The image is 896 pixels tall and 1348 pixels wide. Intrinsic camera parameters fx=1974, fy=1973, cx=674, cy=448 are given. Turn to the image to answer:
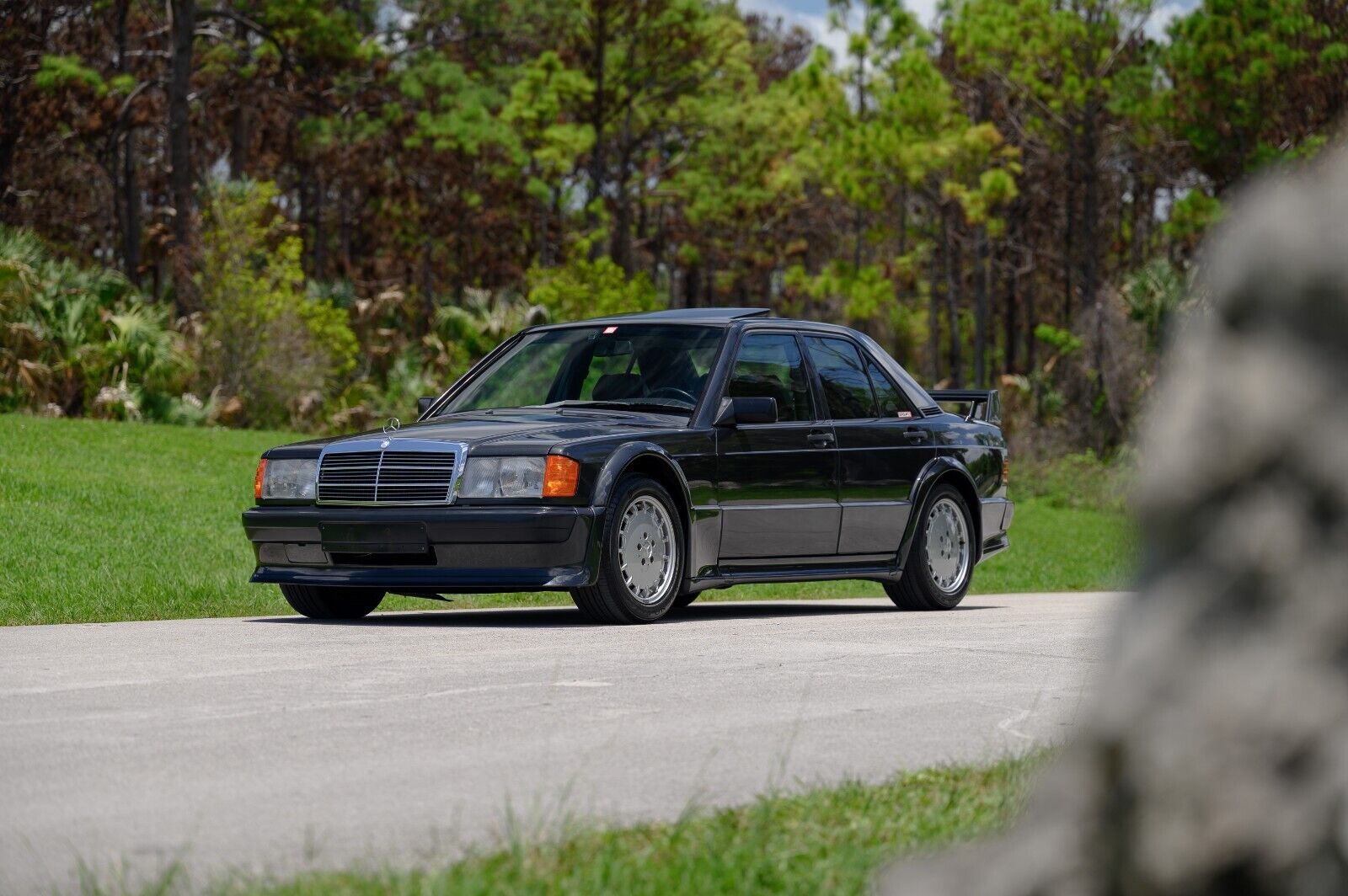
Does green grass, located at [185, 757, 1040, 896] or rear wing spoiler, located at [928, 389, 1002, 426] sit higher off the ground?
rear wing spoiler, located at [928, 389, 1002, 426]

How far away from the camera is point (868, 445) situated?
12.5m

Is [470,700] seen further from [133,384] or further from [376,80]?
[376,80]

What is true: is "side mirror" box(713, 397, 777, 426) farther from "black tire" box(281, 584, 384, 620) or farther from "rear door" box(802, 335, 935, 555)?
"black tire" box(281, 584, 384, 620)

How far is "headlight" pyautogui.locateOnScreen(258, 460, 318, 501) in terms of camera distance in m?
10.9

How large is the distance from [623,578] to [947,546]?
332 centimetres

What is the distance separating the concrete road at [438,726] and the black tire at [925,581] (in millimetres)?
2340

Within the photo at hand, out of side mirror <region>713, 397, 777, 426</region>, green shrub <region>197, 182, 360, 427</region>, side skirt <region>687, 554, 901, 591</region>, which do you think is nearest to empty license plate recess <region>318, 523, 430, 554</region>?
side skirt <region>687, 554, 901, 591</region>

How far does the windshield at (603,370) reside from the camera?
11.7 metres

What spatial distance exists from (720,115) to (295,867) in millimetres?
46735

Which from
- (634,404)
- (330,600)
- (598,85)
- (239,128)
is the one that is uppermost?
(598,85)

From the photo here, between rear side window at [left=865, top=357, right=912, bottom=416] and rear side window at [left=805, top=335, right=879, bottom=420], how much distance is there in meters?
0.07

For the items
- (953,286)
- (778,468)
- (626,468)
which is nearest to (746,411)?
(778,468)

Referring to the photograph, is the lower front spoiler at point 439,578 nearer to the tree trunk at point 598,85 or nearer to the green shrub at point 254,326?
the green shrub at point 254,326

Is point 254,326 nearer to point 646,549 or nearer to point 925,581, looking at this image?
point 925,581
